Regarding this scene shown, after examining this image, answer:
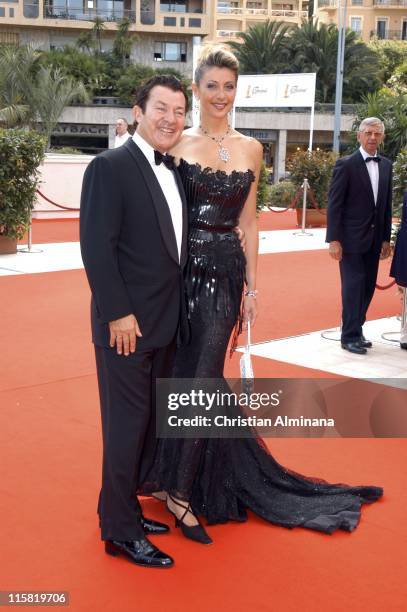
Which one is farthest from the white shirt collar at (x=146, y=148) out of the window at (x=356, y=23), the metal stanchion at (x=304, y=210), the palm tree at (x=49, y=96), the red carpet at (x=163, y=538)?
the window at (x=356, y=23)

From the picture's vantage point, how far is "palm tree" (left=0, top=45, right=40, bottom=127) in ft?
105

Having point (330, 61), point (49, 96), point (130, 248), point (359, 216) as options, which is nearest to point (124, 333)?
point (130, 248)

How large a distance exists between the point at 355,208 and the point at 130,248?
3.97 meters

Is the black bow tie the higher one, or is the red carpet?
the black bow tie

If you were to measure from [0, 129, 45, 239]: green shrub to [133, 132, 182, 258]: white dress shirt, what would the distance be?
848 centimetres

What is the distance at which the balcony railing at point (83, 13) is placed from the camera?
153 feet

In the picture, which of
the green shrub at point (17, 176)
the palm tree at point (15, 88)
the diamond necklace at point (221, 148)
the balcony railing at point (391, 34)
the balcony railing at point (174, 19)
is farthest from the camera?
the balcony railing at point (391, 34)

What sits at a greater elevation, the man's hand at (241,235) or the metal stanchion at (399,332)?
the man's hand at (241,235)

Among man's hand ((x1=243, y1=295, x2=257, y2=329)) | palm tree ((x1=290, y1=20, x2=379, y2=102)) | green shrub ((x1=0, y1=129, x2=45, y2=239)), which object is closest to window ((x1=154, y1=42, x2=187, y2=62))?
palm tree ((x1=290, y1=20, x2=379, y2=102))

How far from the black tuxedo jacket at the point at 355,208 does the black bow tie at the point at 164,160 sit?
360 centimetres

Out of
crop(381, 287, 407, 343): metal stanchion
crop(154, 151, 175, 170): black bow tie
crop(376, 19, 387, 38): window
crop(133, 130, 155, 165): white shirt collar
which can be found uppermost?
crop(376, 19, 387, 38): window

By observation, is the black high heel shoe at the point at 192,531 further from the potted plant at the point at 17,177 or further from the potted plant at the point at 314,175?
the potted plant at the point at 314,175

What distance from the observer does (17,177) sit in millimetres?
11578

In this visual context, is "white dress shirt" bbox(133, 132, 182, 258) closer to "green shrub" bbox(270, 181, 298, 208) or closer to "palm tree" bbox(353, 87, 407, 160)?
"palm tree" bbox(353, 87, 407, 160)
